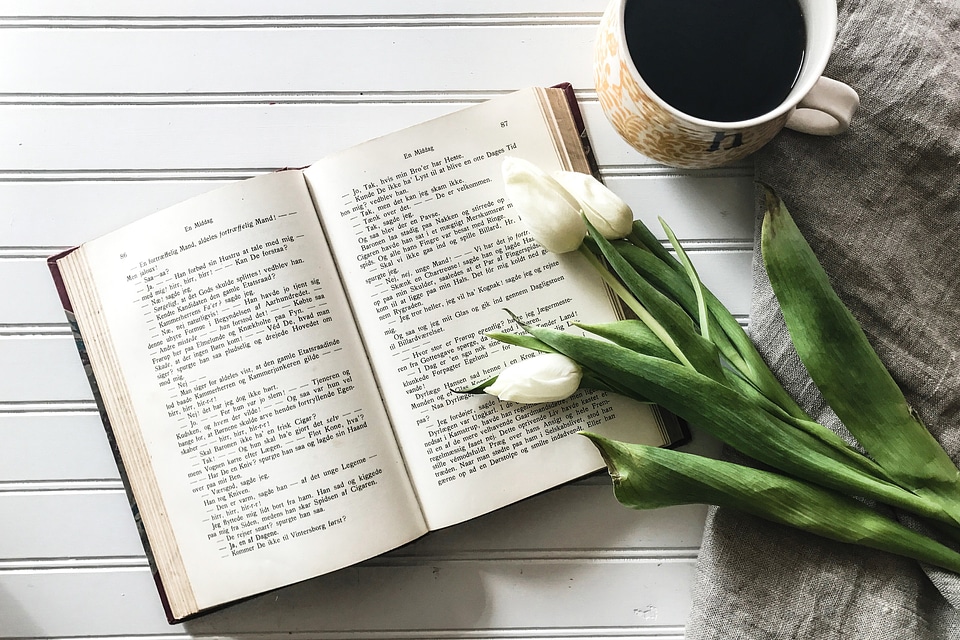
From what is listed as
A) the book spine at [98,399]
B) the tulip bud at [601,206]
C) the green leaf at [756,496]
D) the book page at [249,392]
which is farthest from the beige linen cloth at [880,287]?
the book spine at [98,399]

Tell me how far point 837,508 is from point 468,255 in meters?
0.35

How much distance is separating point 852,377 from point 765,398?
0.06 metres

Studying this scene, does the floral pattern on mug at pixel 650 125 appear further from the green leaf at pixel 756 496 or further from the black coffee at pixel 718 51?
the green leaf at pixel 756 496

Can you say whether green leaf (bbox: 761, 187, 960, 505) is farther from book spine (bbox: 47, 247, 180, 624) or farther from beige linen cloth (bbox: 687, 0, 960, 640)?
book spine (bbox: 47, 247, 180, 624)

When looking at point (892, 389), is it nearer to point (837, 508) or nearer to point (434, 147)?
point (837, 508)

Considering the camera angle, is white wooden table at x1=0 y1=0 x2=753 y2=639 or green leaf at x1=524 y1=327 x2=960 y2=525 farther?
white wooden table at x1=0 y1=0 x2=753 y2=639

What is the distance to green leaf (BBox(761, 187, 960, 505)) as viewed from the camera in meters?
0.51

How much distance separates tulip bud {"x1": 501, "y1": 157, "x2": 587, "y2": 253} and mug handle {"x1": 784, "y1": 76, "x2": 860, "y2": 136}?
0.57ft

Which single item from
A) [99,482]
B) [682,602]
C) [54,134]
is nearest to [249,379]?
[99,482]

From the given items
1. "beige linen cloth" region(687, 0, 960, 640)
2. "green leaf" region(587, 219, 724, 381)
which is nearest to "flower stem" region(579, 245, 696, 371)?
"green leaf" region(587, 219, 724, 381)

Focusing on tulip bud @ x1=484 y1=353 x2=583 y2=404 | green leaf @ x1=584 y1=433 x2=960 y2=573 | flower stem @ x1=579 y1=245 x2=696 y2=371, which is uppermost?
flower stem @ x1=579 y1=245 x2=696 y2=371

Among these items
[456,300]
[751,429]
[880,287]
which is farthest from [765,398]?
[456,300]

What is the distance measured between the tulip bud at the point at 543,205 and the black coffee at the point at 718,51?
0.10 meters

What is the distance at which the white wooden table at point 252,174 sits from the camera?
0.63 meters
